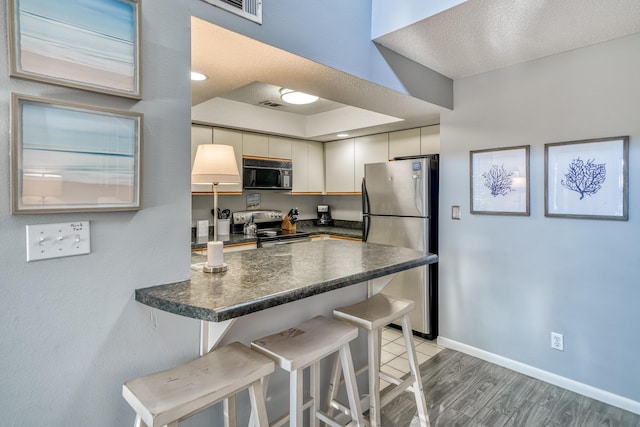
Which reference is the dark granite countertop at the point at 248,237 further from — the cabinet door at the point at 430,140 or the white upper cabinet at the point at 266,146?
the cabinet door at the point at 430,140

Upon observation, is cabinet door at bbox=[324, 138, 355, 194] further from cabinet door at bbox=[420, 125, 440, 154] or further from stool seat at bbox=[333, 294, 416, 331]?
stool seat at bbox=[333, 294, 416, 331]

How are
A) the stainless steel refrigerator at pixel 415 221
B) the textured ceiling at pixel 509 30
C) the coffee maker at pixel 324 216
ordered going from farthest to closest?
the coffee maker at pixel 324 216 < the stainless steel refrigerator at pixel 415 221 < the textured ceiling at pixel 509 30

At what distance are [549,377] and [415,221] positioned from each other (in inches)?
59.1

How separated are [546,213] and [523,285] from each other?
560 millimetres

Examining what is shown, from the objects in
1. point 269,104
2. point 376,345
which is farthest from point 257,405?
point 269,104

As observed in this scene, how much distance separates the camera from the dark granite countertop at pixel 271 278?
3.32 feet

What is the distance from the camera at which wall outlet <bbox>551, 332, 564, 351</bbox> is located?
7.57 feet

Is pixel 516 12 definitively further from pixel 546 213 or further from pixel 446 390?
pixel 446 390

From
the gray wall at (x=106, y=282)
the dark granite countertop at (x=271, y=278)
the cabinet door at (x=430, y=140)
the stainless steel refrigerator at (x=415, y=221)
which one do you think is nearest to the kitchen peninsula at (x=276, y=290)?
the dark granite countertop at (x=271, y=278)

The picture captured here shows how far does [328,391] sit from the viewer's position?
70.4 inches

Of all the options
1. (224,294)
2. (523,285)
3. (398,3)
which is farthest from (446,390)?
(398,3)

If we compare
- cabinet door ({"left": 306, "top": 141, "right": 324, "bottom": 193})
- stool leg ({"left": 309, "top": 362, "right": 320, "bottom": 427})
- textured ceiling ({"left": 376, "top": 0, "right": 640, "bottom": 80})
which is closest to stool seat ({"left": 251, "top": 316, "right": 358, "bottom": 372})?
stool leg ({"left": 309, "top": 362, "right": 320, "bottom": 427})

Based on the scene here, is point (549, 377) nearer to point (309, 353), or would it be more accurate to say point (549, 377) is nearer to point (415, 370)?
point (415, 370)

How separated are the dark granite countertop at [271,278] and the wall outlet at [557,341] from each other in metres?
1.36
